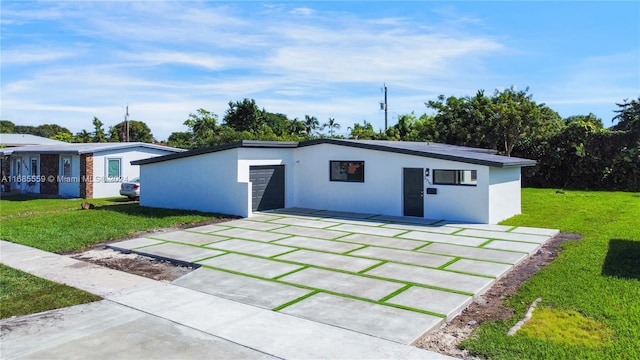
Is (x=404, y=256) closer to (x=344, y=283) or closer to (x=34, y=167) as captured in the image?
(x=344, y=283)

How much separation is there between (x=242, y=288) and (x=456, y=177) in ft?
30.1

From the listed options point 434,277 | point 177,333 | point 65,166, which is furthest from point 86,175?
point 434,277

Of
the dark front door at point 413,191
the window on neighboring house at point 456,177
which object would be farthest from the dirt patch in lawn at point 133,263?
the window on neighboring house at point 456,177

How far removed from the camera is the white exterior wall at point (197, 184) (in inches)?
629

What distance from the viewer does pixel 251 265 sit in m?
8.80

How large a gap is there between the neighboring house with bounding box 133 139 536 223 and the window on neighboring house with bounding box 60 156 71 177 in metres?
7.34

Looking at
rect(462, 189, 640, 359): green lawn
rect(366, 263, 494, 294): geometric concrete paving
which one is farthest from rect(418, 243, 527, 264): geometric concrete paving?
rect(366, 263, 494, 294): geometric concrete paving

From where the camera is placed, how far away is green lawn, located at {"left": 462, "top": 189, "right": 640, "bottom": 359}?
492 cm

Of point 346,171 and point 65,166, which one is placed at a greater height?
point 65,166

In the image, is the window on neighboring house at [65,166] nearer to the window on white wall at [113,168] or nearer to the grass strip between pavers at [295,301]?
the window on white wall at [113,168]

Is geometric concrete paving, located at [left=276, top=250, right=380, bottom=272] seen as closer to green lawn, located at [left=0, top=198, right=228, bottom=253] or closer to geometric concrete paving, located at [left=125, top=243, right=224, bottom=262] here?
geometric concrete paving, located at [left=125, top=243, right=224, bottom=262]

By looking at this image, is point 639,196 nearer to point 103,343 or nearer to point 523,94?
point 523,94

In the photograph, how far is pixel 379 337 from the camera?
5.30 meters

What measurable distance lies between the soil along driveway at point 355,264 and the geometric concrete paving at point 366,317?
0.04 ft
